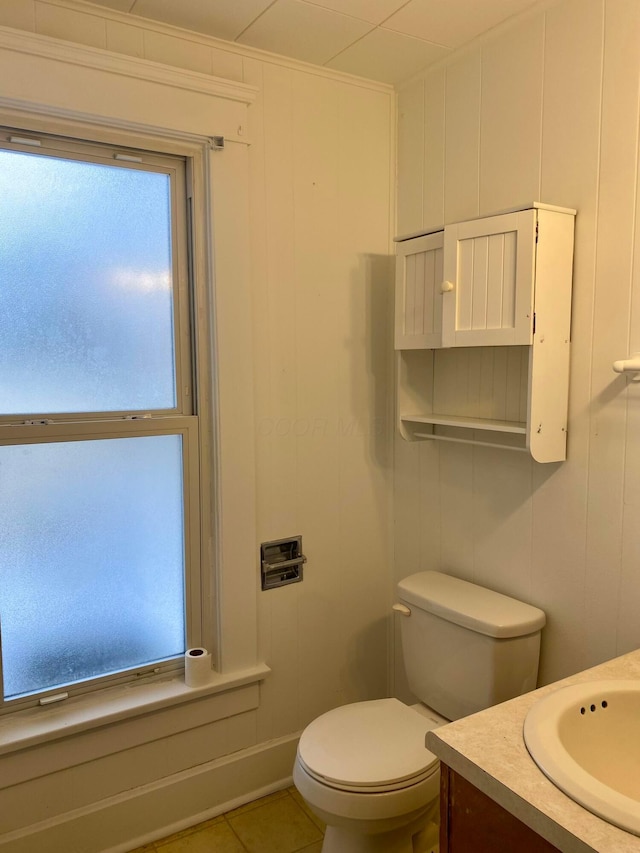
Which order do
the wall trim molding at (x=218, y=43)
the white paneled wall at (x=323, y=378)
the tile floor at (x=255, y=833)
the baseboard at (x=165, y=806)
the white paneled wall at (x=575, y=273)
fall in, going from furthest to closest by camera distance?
the white paneled wall at (x=323, y=378) < the tile floor at (x=255, y=833) < the baseboard at (x=165, y=806) < the wall trim molding at (x=218, y=43) < the white paneled wall at (x=575, y=273)

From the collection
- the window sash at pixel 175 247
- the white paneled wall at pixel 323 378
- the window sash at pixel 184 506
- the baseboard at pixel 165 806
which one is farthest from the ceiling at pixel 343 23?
the baseboard at pixel 165 806

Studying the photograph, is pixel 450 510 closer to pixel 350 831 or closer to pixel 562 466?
pixel 562 466

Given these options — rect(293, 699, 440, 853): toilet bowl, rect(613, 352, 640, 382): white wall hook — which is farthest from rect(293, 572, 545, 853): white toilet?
rect(613, 352, 640, 382): white wall hook

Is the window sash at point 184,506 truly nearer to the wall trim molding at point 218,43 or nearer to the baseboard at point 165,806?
the baseboard at point 165,806

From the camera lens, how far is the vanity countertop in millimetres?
848

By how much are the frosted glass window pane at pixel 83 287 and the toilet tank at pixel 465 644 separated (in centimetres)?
97

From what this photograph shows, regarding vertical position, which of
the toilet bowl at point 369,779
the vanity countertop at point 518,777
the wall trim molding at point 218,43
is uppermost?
the wall trim molding at point 218,43

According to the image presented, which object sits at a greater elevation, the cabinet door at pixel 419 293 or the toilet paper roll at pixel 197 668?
the cabinet door at pixel 419 293

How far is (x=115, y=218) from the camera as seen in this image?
1.78m

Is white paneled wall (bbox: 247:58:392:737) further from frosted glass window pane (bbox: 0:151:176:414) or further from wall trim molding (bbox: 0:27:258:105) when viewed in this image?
frosted glass window pane (bbox: 0:151:176:414)

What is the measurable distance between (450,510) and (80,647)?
3.83 feet

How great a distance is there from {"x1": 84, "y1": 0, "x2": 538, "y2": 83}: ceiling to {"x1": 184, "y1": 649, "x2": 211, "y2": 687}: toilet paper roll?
176cm

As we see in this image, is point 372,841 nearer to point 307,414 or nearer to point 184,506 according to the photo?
point 184,506

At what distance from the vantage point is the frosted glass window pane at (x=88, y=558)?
1.71 metres
